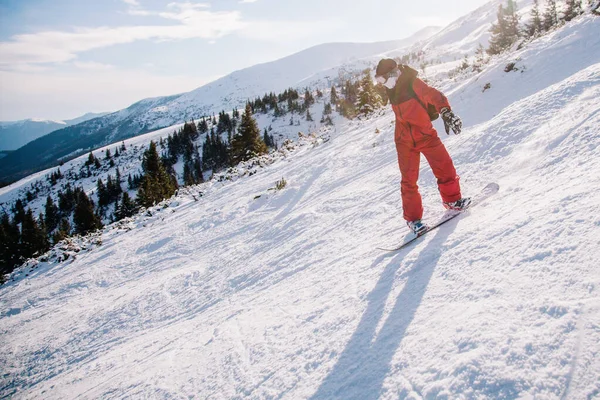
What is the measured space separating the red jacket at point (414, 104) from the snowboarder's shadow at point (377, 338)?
4.54ft

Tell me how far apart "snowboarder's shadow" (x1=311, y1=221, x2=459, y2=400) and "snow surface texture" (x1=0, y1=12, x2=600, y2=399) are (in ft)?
0.04

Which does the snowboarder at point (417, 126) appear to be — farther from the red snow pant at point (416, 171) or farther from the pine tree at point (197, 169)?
the pine tree at point (197, 169)

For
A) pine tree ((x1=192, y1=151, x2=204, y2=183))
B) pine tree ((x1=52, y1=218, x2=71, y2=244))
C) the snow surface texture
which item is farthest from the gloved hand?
pine tree ((x1=192, y1=151, x2=204, y2=183))

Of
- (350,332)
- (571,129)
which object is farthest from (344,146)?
(350,332)

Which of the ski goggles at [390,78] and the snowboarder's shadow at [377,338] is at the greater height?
the ski goggles at [390,78]

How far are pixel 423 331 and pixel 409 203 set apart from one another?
79.0 inches

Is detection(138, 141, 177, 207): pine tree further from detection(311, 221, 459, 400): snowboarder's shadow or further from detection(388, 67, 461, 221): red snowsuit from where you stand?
detection(311, 221, 459, 400): snowboarder's shadow

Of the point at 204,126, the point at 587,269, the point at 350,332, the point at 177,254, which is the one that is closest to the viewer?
the point at 587,269

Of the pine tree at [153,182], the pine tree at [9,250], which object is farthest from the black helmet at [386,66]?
the pine tree at [9,250]

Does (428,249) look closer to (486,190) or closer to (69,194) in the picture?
(486,190)

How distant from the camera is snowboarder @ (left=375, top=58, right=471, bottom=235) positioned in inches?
144

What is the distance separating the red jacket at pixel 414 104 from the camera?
3.67 m

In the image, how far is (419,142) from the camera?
146 inches

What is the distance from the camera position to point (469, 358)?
164 cm
